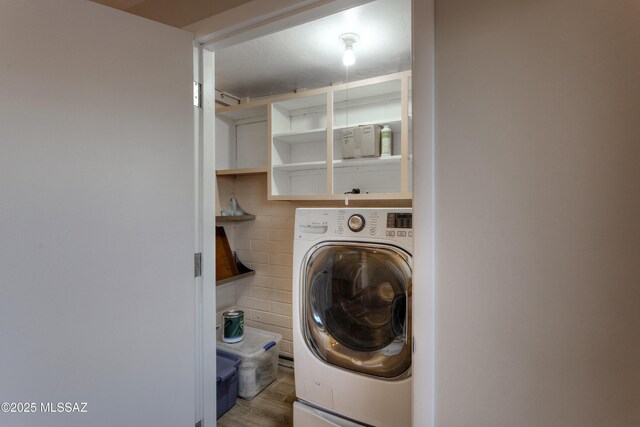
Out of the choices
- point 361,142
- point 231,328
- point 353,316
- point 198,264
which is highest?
point 361,142

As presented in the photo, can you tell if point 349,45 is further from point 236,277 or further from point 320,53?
point 236,277

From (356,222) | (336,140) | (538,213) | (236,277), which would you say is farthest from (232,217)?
(538,213)

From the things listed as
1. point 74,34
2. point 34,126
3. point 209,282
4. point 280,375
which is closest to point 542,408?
point 209,282

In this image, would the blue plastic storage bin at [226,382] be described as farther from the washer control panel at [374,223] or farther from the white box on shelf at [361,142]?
the white box on shelf at [361,142]

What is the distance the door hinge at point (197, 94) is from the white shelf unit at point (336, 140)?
0.97 meters

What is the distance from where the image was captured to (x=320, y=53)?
6.27 ft

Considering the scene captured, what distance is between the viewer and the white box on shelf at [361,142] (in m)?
1.97

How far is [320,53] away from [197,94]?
96 cm

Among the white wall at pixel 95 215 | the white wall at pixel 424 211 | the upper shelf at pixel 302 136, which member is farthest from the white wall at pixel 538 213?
the upper shelf at pixel 302 136

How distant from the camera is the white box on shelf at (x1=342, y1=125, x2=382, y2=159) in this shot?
197cm

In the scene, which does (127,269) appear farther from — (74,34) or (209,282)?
(74,34)

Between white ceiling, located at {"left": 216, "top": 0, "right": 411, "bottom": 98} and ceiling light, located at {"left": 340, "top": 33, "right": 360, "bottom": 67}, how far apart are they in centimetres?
3

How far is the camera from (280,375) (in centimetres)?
244

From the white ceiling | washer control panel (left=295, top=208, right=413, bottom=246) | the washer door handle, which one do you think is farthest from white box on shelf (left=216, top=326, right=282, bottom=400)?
the white ceiling
